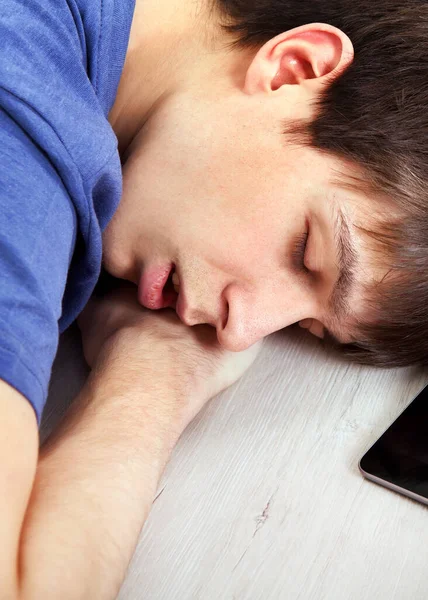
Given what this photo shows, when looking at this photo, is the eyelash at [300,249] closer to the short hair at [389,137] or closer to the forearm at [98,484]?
the short hair at [389,137]

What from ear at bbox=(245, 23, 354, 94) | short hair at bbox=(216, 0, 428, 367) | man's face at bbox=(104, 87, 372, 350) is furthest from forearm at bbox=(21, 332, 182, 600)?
ear at bbox=(245, 23, 354, 94)

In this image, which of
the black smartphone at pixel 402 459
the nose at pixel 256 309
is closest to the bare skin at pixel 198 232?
the nose at pixel 256 309

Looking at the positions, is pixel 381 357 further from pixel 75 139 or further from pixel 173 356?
pixel 75 139

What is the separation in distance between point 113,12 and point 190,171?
0.65 feet

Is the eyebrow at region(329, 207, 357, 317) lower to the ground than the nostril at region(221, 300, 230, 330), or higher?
higher

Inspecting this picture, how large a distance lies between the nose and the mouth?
78mm

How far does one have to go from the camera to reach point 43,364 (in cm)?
64

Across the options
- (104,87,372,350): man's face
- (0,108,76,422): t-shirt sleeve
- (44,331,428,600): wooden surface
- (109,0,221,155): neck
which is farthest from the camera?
(109,0,221,155): neck

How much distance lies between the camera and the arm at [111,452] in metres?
0.62

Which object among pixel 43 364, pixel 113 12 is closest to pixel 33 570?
pixel 43 364

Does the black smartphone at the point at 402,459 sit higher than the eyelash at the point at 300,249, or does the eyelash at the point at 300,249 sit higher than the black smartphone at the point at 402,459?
the eyelash at the point at 300,249

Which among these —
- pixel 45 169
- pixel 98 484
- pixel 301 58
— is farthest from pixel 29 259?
pixel 301 58

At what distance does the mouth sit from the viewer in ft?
2.93

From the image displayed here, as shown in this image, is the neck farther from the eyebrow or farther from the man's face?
the eyebrow
